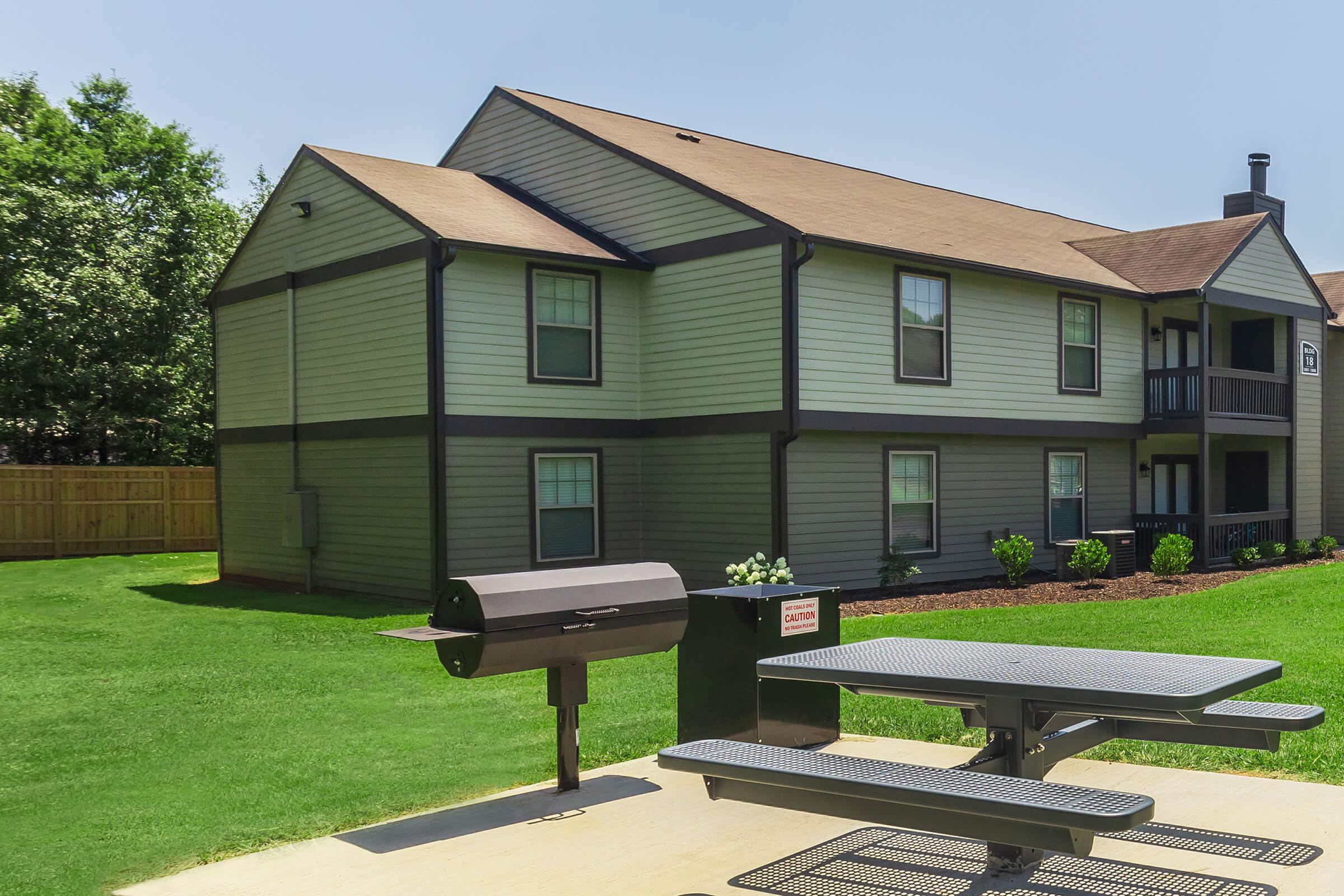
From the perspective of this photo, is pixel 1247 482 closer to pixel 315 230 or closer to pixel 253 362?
pixel 315 230

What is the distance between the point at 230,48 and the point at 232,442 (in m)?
16.0

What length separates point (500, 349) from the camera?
668 inches

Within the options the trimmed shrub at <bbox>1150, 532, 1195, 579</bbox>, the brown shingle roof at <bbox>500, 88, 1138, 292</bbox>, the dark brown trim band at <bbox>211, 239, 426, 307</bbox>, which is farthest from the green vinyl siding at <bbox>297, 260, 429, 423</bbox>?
the trimmed shrub at <bbox>1150, 532, 1195, 579</bbox>

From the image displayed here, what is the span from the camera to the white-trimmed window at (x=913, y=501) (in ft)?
59.0

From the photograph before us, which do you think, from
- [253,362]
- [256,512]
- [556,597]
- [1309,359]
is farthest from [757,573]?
[1309,359]

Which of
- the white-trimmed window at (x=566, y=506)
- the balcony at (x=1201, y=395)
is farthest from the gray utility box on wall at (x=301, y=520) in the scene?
the balcony at (x=1201, y=395)

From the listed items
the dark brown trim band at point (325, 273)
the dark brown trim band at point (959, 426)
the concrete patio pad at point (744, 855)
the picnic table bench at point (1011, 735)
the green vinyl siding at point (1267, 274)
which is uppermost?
the green vinyl siding at point (1267, 274)

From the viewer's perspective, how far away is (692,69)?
22.8 metres

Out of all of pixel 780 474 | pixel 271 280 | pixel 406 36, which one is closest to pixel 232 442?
→ pixel 271 280

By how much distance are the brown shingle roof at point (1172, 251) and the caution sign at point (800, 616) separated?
1632 cm

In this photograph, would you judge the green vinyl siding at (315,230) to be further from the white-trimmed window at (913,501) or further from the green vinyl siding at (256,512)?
the white-trimmed window at (913,501)

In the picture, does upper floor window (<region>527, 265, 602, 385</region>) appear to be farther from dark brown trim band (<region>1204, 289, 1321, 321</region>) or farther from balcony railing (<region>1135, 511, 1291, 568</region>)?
dark brown trim band (<region>1204, 289, 1321, 321</region>)

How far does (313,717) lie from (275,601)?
9.25 metres

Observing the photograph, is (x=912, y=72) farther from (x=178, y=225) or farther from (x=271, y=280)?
(x=178, y=225)
